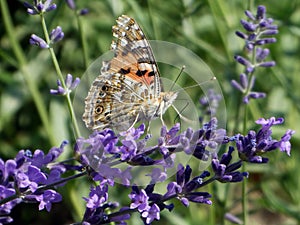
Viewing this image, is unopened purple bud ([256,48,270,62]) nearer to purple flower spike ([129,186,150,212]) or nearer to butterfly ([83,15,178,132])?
butterfly ([83,15,178,132])

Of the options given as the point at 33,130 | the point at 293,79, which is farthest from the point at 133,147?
the point at 293,79

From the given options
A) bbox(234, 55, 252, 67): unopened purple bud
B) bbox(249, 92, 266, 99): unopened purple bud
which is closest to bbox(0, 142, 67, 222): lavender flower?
bbox(234, 55, 252, 67): unopened purple bud

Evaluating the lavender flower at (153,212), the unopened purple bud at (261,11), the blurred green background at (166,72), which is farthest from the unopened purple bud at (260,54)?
the lavender flower at (153,212)

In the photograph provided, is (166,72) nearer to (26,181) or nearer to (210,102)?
(210,102)

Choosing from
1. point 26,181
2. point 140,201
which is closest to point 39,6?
point 26,181

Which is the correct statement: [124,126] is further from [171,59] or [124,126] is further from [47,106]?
[47,106]

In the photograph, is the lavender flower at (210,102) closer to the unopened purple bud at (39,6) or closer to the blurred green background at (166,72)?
the blurred green background at (166,72)
